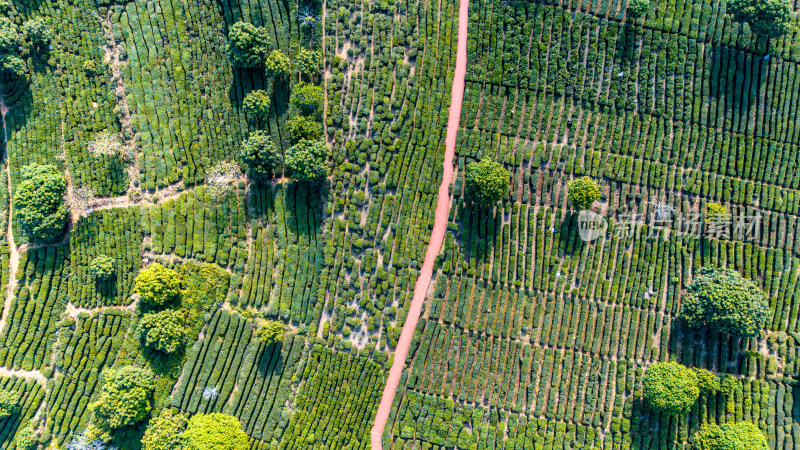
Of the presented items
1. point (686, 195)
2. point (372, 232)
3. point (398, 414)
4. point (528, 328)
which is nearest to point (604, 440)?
point (528, 328)

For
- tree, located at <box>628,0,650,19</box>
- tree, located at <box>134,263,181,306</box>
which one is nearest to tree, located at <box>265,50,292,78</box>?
tree, located at <box>134,263,181,306</box>

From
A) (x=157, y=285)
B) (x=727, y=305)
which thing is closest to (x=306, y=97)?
(x=157, y=285)

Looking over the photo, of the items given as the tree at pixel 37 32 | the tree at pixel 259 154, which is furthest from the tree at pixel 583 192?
the tree at pixel 37 32

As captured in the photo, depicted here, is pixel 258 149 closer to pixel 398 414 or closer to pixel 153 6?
pixel 153 6

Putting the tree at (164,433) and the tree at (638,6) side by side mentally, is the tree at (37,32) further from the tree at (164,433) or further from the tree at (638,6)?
the tree at (638,6)

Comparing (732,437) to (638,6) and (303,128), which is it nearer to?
(638,6)

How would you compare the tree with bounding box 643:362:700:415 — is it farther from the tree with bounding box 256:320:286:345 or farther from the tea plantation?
the tree with bounding box 256:320:286:345

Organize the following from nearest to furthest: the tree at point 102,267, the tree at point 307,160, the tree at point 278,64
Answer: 1. the tree at point 307,160
2. the tree at point 102,267
3. the tree at point 278,64
